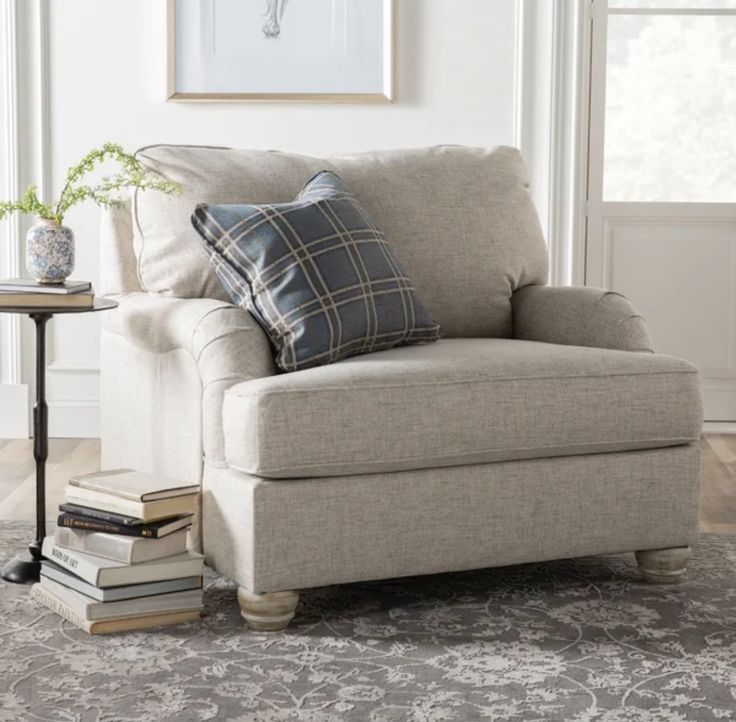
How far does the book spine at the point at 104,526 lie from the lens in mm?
2205

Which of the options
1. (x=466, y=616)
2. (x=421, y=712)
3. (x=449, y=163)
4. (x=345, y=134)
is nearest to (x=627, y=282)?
(x=345, y=134)

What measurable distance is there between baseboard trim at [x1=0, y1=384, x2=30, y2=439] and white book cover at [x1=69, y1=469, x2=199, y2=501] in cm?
193

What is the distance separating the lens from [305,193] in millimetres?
2648

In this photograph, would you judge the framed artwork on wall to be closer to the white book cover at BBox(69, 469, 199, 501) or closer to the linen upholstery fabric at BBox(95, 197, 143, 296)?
the linen upholstery fabric at BBox(95, 197, 143, 296)

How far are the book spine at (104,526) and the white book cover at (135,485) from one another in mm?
52

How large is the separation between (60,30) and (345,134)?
1.01m

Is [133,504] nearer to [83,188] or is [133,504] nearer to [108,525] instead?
[108,525]

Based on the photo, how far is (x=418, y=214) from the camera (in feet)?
9.49

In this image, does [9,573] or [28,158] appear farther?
[28,158]

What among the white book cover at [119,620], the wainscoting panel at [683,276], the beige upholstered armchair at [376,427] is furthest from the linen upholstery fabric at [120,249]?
the wainscoting panel at [683,276]

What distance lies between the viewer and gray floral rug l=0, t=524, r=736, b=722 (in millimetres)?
1848

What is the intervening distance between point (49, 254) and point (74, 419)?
5.87 ft

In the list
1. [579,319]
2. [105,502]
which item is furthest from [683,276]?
[105,502]

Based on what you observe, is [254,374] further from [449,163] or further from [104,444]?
[449,163]
